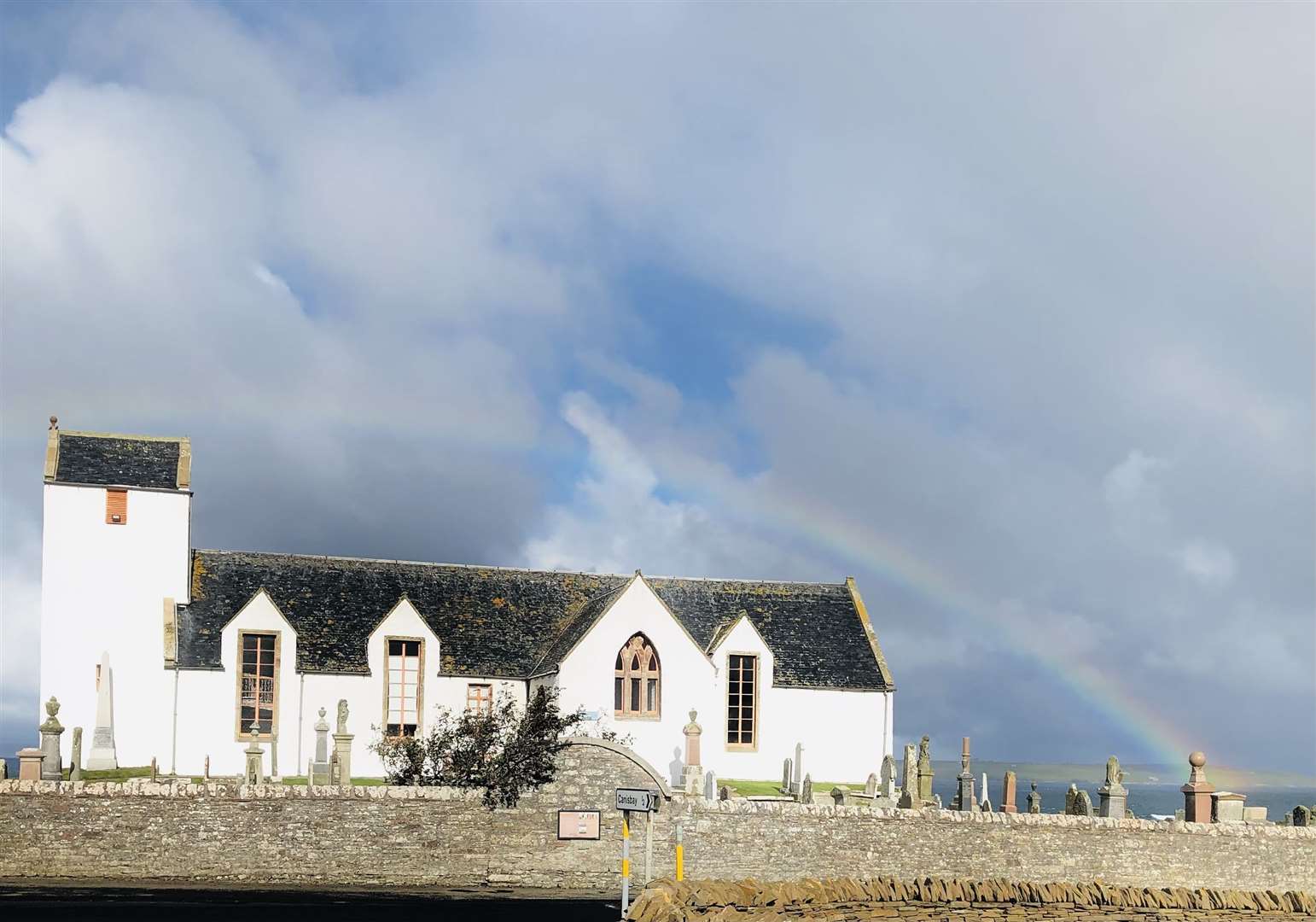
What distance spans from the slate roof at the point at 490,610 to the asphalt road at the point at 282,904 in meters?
19.3

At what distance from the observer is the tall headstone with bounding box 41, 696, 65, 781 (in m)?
33.2

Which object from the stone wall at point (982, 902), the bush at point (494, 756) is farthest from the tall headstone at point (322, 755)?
the stone wall at point (982, 902)

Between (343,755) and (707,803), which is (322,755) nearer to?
(343,755)

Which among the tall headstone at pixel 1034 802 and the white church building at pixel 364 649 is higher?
the white church building at pixel 364 649

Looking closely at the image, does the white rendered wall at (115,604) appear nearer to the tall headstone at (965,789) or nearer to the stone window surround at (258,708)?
the stone window surround at (258,708)

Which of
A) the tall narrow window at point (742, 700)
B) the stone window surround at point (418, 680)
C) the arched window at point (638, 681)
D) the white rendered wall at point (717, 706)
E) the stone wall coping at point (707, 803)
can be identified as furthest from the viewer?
the tall narrow window at point (742, 700)

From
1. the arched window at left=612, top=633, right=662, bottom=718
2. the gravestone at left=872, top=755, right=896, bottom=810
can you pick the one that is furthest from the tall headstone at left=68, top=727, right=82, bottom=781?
the gravestone at left=872, top=755, right=896, bottom=810

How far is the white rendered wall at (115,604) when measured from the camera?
156 feet

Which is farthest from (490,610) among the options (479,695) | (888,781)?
(888,781)

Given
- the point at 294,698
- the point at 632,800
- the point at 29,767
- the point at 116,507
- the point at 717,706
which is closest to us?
the point at 632,800

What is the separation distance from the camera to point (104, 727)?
153ft

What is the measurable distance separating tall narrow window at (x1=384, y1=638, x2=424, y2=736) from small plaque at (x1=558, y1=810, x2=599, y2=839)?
18142 millimetres

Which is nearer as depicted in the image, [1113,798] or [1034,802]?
[1113,798]

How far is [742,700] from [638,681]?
466 centimetres
